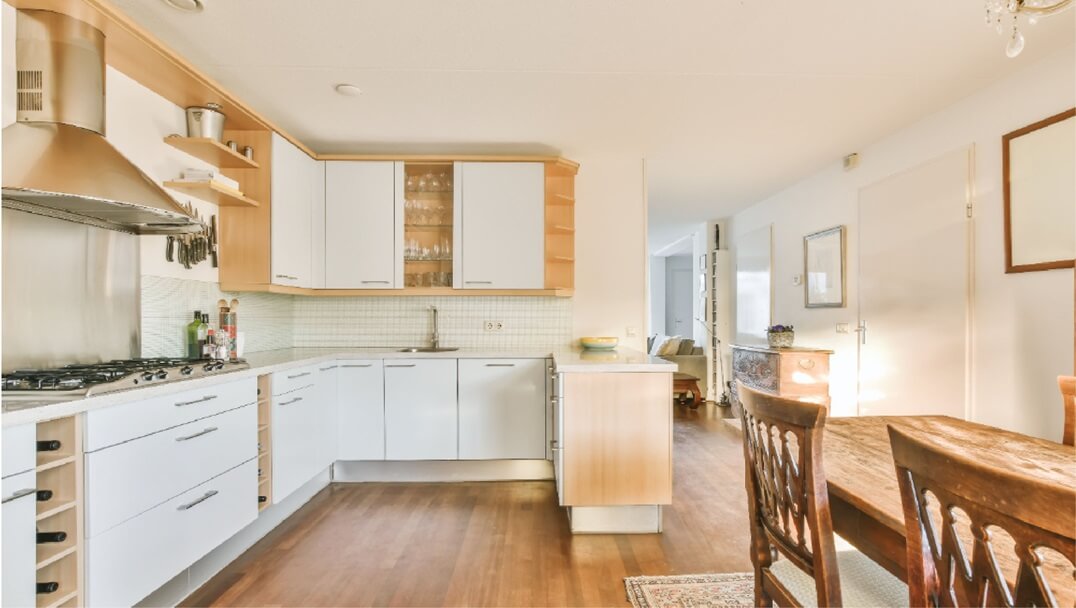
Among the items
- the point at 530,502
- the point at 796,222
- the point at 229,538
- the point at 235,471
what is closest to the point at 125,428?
the point at 235,471

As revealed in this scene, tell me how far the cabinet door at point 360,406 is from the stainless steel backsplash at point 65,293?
1219 millimetres

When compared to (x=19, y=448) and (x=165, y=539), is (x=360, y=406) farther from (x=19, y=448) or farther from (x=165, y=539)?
(x=19, y=448)

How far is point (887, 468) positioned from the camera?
4.18ft

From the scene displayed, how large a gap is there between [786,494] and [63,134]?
2711 mm

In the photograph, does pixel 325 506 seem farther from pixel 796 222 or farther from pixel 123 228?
pixel 796 222

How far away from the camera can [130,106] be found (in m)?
2.31

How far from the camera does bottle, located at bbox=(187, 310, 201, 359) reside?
2.61 m

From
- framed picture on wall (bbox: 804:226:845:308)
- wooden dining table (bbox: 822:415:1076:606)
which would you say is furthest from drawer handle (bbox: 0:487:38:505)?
framed picture on wall (bbox: 804:226:845:308)

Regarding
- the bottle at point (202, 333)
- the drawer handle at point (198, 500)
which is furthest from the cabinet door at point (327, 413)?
the drawer handle at point (198, 500)

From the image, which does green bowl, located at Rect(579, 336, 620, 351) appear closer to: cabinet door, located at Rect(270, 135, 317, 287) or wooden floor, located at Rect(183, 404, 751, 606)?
wooden floor, located at Rect(183, 404, 751, 606)

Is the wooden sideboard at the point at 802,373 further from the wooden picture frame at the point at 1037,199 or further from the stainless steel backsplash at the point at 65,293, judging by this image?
the stainless steel backsplash at the point at 65,293

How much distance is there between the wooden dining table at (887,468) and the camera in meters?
1.03

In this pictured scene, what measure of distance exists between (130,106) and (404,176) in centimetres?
163

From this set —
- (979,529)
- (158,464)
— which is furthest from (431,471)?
(979,529)
